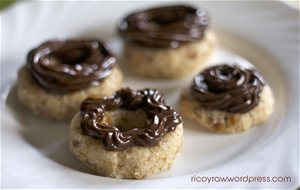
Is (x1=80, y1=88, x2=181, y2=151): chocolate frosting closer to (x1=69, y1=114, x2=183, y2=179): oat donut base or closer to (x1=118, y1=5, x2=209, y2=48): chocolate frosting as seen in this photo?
(x1=69, y1=114, x2=183, y2=179): oat donut base

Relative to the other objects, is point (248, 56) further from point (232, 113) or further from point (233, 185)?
point (233, 185)

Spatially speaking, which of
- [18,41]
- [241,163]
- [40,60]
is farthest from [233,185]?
[18,41]

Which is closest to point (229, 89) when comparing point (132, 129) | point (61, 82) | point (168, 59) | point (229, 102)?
point (229, 102)

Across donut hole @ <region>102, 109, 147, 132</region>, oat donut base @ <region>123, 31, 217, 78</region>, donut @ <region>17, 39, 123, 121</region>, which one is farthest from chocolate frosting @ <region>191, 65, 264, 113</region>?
donut @ <region>17, 39, 123, 121</region>

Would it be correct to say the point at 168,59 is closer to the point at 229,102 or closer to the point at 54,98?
the point at 229,102

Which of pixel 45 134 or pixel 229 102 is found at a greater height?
pixel 229 102

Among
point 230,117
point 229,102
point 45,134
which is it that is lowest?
point 45,134
